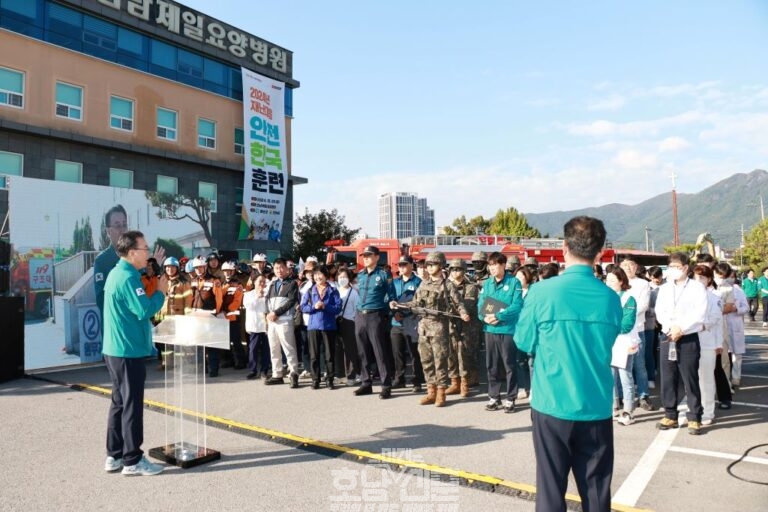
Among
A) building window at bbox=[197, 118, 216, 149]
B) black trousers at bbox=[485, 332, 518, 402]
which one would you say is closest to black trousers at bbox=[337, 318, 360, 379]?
black trousers at bbox=[485, 332, 518, 402]

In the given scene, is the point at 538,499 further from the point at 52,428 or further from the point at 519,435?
the point at 52,428

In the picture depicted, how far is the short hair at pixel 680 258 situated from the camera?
582cm

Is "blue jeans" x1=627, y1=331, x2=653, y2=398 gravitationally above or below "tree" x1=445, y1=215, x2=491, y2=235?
below

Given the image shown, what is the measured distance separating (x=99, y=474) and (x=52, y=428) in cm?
185

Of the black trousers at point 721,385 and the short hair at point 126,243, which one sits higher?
the short hair at point 126,243

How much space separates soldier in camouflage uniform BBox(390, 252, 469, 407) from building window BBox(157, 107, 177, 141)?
70.0 feet

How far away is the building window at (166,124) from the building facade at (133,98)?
47mm

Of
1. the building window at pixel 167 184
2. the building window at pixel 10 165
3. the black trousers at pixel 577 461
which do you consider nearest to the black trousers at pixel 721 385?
the black trousers at pixel 577 461

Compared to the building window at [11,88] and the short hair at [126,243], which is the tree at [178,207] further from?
the building window at [11,88]

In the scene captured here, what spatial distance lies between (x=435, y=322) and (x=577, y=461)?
4.51m

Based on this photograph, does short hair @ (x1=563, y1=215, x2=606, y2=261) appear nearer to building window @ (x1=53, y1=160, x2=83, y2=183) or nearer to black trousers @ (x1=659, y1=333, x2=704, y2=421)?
black trousers @ (x1=659, y1=333, x2=704, y2=421)

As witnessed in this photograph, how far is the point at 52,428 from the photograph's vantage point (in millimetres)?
6062

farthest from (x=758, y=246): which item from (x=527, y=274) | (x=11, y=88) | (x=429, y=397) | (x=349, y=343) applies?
(x=11, y=88)

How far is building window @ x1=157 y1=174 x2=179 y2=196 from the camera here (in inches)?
972
